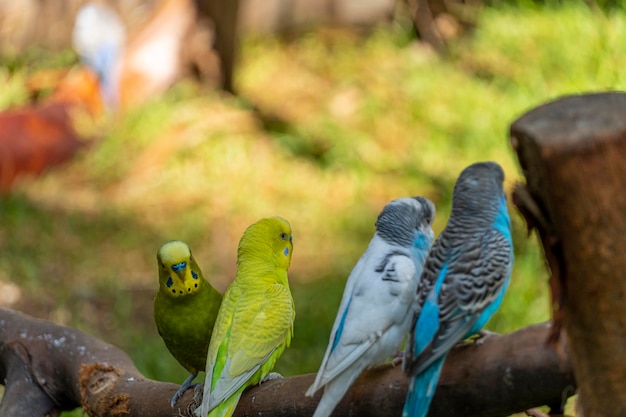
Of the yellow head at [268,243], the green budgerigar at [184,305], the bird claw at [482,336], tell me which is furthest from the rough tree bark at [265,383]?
the yellow head at [268,243]

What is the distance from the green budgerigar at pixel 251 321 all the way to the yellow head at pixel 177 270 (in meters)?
0.08

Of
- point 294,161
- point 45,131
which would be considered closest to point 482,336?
point 294,161

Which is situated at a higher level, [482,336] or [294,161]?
[482,336]

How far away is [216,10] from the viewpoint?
5980 millimetres

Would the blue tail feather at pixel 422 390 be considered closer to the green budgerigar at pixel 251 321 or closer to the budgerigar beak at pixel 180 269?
the green budgerigar at pixel 251 321

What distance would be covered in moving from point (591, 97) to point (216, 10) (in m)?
4.86

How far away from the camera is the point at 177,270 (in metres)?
1.85

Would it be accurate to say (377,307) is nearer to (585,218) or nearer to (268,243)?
(268,243)

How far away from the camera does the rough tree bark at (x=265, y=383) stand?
59.2 inches

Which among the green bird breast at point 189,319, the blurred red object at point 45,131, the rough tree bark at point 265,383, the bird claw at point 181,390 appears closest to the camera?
the rough tree bark at point 265,383

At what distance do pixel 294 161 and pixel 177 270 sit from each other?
11.8 feet

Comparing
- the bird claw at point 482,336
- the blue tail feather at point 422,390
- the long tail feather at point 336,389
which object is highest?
the bird claw at point 482,336

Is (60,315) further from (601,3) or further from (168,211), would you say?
(601,3)

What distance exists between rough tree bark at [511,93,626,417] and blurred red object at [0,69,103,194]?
4.24 metres
